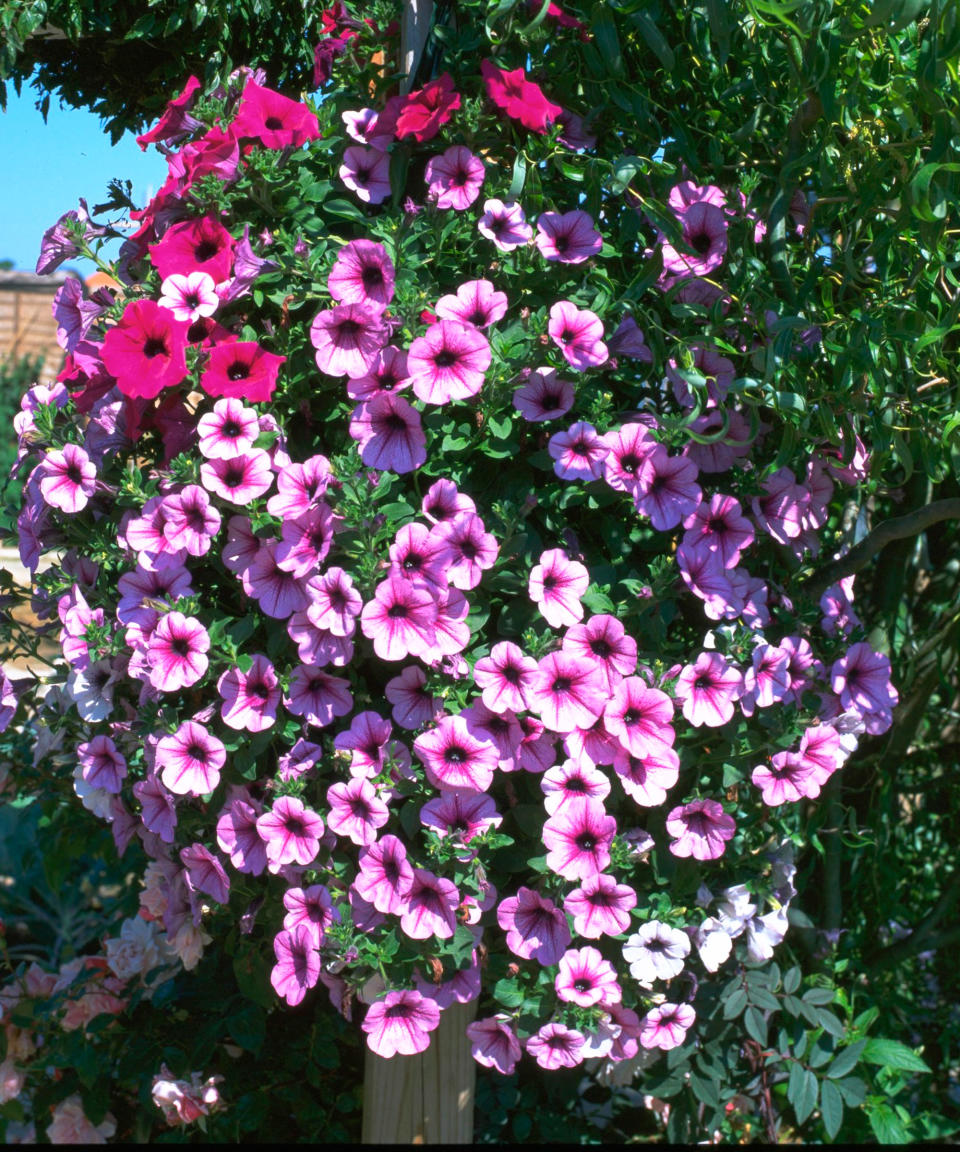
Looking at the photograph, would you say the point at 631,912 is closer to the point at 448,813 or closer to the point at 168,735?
the point at 448,813

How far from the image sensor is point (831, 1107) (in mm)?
1484

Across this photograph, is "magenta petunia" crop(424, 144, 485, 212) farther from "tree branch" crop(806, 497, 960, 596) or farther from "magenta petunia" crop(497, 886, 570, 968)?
"magenta petunia" crop(497, 886, 570, 968)

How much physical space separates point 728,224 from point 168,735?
0.93 meters

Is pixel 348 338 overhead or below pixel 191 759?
overhead

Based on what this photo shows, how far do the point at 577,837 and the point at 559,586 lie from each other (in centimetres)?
29

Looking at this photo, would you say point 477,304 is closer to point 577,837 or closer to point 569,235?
point 569,235

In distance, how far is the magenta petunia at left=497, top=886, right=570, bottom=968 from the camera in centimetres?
130

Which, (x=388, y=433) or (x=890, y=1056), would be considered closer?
Result: (x=388, y=433)

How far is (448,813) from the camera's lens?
1264 millimetres

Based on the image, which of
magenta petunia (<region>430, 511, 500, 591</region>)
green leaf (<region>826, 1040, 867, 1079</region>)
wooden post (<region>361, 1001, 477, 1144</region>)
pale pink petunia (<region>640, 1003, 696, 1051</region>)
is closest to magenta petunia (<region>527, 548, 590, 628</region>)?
magenta petunia (<region>430, 511, 500, 591</region>)

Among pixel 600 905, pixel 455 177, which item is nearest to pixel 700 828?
pixel 600 905

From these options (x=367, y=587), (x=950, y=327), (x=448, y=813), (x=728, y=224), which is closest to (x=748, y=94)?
(x=728, y=224)

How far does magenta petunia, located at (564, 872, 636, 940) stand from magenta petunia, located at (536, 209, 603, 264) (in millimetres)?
727

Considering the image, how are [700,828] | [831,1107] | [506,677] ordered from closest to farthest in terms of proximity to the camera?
[506,677] < [700,828] < [831,1107]
